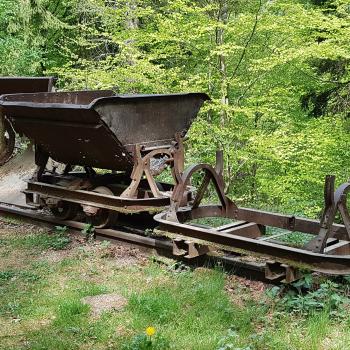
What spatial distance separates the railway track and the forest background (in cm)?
352

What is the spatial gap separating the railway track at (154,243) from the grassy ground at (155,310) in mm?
123

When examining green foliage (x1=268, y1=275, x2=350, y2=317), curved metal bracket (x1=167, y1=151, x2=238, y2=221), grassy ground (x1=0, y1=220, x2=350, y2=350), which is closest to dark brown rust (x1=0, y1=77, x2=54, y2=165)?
grassy ground (x1=0, y1=220, x2=350, y2=350)

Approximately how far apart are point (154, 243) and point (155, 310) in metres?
1.72

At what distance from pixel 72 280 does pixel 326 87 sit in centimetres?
906

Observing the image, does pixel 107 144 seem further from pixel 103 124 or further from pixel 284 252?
pixel 284 252

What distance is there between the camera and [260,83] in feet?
35.9

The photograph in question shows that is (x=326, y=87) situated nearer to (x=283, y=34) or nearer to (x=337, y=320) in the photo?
(x=283, y=34)

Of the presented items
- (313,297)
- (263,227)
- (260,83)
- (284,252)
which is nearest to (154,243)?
(263,227)

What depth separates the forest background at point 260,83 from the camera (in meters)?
9.85

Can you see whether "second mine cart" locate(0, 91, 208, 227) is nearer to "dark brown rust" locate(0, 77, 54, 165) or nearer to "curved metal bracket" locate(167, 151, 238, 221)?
"curved metal bracket" locate(167, 151, 238, 221)

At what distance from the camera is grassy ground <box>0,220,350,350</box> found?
156 inches

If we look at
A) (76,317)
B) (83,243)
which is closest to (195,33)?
(83,243)

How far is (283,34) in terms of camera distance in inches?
430

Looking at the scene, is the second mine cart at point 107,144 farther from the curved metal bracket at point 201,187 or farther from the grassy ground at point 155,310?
the grassy ground at point 155,310
